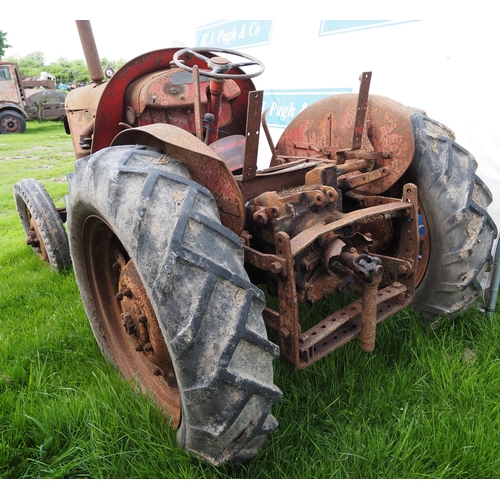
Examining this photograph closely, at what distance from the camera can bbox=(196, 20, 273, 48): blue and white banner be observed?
5.34 m

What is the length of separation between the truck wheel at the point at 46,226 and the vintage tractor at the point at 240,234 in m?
0.74

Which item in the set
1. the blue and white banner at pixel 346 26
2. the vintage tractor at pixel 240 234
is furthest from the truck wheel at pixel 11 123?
the vintage tractor at pixel 240 234

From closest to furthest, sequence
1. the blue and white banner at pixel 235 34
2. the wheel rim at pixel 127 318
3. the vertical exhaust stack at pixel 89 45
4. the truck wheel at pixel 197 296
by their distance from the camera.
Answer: the truck wheel at pixel 197 296 → the wheel rim at pixel 127 318 → the vertical exhaust stack at pixel 89 45 → the blue and white banner at pixel 235 34

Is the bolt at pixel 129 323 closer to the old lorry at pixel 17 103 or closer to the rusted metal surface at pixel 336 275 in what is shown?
the rusted metal surface at pixel 336 275

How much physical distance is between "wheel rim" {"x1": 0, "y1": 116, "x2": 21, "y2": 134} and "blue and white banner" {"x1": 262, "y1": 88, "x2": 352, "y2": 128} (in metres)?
15.8

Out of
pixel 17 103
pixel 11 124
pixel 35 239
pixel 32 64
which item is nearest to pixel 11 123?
pixel 11 124

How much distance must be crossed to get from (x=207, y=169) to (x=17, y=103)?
1940 cm

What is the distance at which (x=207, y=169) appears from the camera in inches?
66.5

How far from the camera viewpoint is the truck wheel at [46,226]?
3459 mm

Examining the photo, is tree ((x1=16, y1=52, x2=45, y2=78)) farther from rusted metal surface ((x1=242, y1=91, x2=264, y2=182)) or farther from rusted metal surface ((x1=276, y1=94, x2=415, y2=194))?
rusted metal surface ((x1=242, y1=91, x2=264, y2=182))

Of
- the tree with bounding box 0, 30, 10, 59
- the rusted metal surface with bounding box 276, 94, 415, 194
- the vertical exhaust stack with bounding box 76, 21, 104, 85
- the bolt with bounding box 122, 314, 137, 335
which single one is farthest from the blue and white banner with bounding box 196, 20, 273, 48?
the tree with bounding box 0, 30, 10, 59

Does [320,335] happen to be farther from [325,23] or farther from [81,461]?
[325,23]

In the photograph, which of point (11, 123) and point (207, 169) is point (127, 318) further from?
point (11, 123)

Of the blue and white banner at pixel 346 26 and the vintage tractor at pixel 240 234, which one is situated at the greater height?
the blue and white banner at pixel 346 26
